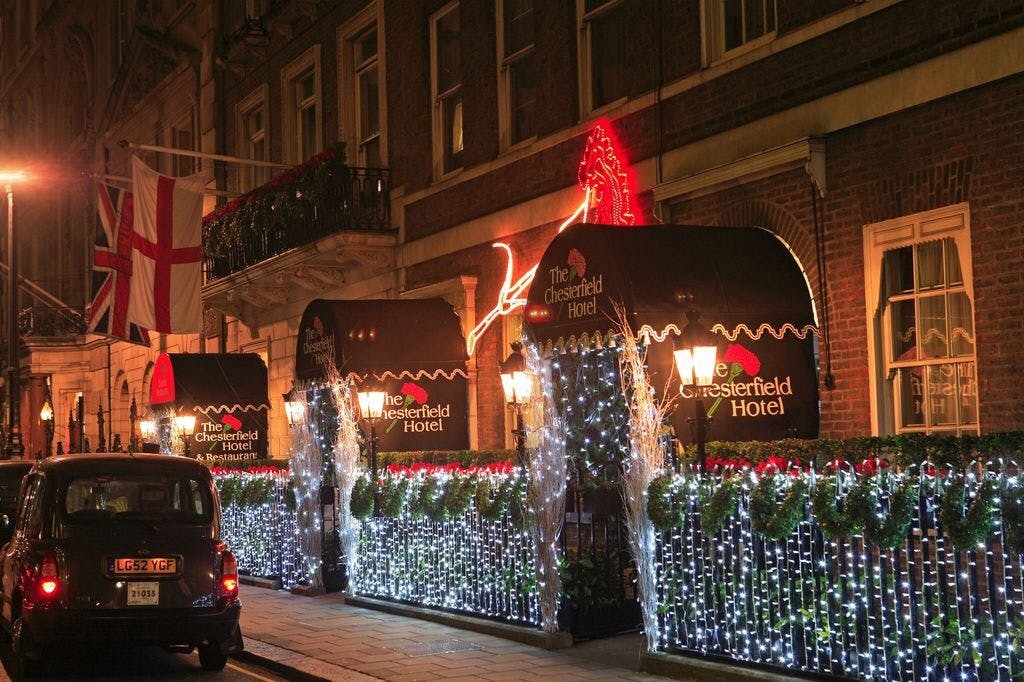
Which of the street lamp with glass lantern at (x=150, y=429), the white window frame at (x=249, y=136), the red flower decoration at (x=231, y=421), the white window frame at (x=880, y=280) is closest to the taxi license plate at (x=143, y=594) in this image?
the white window frame at (x=880, y=280)

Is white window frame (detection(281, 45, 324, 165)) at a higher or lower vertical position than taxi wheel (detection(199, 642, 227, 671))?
higher

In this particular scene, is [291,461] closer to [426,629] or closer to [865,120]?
[426,629]

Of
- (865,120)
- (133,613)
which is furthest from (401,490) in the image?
(865,120)

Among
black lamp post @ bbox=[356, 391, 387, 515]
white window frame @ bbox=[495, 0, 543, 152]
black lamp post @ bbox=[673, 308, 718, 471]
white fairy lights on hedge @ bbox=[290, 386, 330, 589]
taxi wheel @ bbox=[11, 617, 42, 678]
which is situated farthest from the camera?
white window frame @ bbox=[495, 0, 543, 152]

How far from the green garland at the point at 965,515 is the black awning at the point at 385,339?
10753mm

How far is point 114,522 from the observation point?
10.3 meters

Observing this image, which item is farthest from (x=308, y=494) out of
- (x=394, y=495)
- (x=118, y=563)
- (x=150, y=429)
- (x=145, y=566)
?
(x=150, y=429)

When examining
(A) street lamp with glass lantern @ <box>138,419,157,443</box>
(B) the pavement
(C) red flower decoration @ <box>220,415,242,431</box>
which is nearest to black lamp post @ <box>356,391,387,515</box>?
(B) the pavement

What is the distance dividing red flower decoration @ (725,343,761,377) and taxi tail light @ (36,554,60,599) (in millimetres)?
5872

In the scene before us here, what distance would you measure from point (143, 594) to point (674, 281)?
522 cm

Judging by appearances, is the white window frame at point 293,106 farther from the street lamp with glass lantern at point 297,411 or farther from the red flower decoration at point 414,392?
the street lamp with glass lantern at point 297,411

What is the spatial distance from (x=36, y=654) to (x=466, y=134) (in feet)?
33.9

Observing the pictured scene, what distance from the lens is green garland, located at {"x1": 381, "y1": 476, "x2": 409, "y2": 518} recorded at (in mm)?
13180

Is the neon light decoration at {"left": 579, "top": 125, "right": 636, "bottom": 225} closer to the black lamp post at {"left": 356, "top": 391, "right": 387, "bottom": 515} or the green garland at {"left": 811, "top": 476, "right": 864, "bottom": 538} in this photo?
the black lamp post at {"left": 356, "top": 391, "right": 387, "bottom": 515}
